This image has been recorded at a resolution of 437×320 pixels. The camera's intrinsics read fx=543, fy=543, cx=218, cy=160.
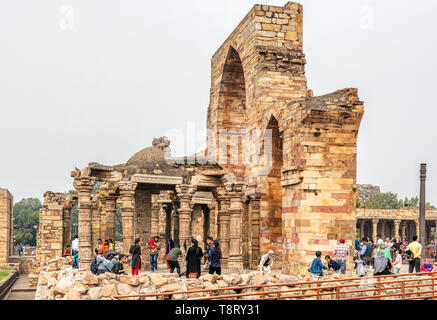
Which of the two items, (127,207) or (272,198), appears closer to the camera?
(127,207)

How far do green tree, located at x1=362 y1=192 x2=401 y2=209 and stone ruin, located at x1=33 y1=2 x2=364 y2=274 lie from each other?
3541 cm

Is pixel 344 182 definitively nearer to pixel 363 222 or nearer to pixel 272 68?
pixel 272 68

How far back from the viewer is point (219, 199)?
17.5 meters

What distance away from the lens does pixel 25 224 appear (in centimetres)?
7075

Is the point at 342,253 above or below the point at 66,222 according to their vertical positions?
above

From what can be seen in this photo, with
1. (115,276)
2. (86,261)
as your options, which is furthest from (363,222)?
(115,276)

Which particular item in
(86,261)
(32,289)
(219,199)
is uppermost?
(219,199)

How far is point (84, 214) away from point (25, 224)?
196 ft

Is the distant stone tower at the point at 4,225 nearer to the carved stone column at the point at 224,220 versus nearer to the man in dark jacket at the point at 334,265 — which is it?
the carved stone column at the point at 224,220

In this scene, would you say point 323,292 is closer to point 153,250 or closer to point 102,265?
point 102,265

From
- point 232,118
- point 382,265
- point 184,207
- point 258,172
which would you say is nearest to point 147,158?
point 184,207

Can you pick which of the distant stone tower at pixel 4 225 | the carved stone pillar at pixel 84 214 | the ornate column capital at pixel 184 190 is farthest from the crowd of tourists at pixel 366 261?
the distant stone tower at pixel 4 225
